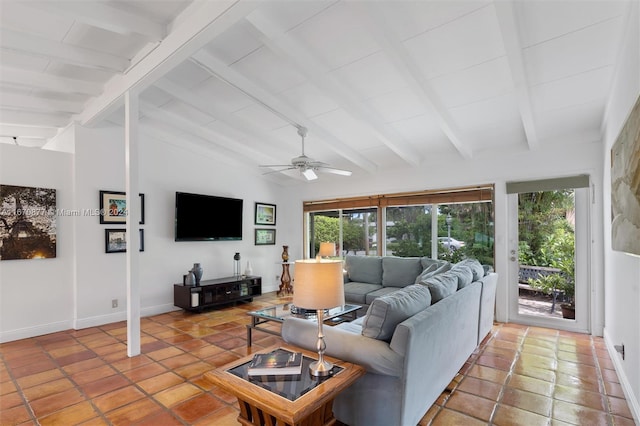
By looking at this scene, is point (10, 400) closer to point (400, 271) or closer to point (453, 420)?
point (453, 420)

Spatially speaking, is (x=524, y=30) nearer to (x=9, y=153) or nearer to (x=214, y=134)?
(x=214, y=134)

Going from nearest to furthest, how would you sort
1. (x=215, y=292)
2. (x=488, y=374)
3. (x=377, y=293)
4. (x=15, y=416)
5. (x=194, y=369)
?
(x=15, y=416)
(x=488, y=374)
(x=194, y=369)
(x=377, y=293)
(x=215, y=292)

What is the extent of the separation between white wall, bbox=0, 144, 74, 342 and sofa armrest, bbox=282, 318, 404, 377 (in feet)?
11.8

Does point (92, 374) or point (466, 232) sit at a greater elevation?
point (466, 232)

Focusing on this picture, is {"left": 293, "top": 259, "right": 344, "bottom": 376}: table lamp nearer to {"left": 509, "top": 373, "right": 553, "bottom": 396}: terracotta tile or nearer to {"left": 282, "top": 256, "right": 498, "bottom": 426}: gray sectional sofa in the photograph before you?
{"left": 282, "top": 256, "right": 498, "bottom": 426}: gray sectional sofa

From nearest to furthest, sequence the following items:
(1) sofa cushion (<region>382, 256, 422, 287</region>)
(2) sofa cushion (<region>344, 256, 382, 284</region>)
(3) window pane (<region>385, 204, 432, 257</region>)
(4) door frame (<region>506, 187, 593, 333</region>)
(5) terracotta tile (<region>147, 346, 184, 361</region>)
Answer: (5) terracotta tile (<region>147, 346, 184, 361</region>) → (4) door frame (<region>506, 187, 593, 333</region>) → (1) sofa cushion (<region>382, 256, 422, 287</region>) → (2) sofa cushion (<region>344, 256, 382, 284</region>) → (3) window pane (<region>385, 204, 432, 257</region>)

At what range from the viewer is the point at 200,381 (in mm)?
2789

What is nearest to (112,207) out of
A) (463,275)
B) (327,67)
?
(327,67)

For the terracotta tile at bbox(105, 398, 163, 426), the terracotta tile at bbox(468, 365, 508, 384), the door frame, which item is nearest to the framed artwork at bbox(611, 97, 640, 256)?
the terracotta tile at bbox(468, 365, 508, 384)

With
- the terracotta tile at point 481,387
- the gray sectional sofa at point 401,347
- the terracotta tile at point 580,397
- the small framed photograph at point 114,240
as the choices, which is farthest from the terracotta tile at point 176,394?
the terracotta tile at point 580,397

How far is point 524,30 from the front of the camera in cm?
250

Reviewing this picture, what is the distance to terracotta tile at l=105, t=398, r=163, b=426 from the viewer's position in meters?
2.24

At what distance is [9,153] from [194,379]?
3.50 meters

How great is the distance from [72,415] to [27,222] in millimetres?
2744
